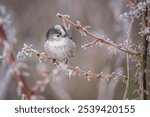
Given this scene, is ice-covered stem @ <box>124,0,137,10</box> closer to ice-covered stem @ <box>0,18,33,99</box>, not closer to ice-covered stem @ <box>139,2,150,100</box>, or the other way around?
ice-covered stem @ <box>139,2,150,100</box>

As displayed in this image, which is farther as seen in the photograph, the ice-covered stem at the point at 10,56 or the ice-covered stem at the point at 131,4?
the ice-covered stem at the point at 131,4

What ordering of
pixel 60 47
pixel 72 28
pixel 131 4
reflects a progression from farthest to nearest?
pixel 72 28 → pixel 60 47 → pixel 131 4

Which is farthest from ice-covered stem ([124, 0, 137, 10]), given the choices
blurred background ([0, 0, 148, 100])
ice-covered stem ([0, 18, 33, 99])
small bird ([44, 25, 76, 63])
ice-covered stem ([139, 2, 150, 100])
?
blurred background ([0, 0, 148, 100])

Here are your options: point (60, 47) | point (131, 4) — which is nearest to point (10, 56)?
point (131, 4)

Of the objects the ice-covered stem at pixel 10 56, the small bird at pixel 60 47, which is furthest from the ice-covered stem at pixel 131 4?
the small bird at pixel 60 47

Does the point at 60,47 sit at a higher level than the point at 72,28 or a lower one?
lower

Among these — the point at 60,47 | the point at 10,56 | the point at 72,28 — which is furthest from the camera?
the point at 72,28

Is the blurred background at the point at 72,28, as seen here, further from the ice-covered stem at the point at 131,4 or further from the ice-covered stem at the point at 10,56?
the ice-covered stem at the point at 10,56

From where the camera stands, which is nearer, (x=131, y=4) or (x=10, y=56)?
(x=10, y=56)

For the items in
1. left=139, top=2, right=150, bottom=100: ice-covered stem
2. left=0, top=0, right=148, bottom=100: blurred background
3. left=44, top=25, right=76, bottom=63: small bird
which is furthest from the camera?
left=0, top=0, right=148, bottom=100: blurred background

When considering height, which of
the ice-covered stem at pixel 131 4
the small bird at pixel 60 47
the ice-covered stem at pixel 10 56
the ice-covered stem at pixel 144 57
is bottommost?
the ice-covered stem at pixel 10 56

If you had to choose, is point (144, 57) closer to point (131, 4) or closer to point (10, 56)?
point (131, 4)

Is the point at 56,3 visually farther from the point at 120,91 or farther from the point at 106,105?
the point at 106,105

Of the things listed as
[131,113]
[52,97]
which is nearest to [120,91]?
[52,97]
